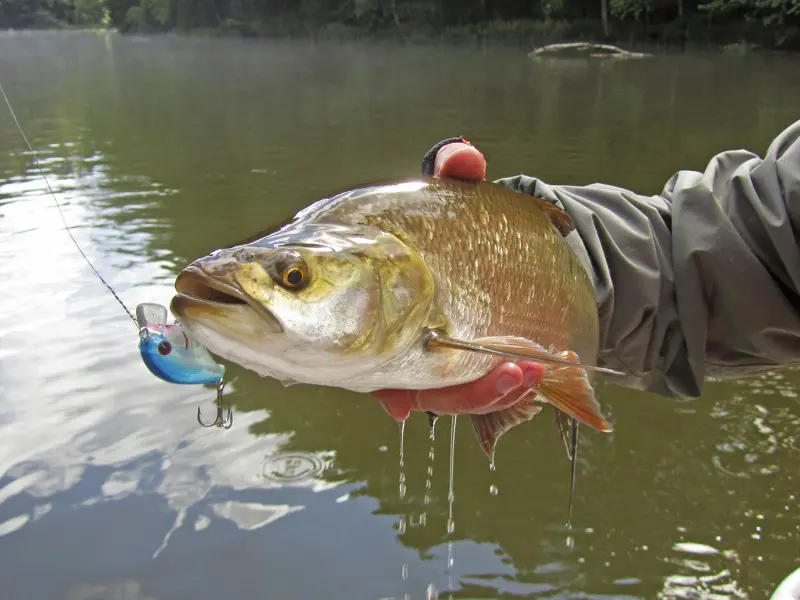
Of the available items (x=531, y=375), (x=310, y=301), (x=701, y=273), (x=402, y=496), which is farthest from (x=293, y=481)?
(x=310, y=301)

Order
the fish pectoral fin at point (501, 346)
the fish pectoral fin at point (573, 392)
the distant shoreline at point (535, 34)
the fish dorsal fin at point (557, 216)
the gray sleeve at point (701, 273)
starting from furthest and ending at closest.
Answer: the distant shoreline at point (535, 34)
the gray sleeve at point (701, 273)
the fish dorsal fin at point (557, 216)
the fish pectoral fin at point (573, 392)
the fish pectoral fin at point (501, 346)

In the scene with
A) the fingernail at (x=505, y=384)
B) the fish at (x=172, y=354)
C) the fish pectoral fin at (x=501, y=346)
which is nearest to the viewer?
the fish pectoral fin at (x=501, y=346)

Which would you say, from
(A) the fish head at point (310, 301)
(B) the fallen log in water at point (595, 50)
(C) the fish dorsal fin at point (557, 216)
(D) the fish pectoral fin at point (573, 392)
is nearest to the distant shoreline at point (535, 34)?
(B) the fallen log in water at point (595, 50)

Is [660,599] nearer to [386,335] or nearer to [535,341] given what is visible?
[535,341]

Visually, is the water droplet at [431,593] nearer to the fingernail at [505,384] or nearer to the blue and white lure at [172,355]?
the blue and white lure at [172,355]

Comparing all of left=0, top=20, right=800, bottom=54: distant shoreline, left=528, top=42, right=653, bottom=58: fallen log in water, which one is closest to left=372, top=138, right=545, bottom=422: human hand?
left=528, top=42, right=653, bottom=58: fallen log in water

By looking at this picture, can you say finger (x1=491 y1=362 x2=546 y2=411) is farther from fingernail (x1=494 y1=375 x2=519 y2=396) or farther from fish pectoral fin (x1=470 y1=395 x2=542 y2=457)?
fish pectoral fin (x1=470 y1=395 x2=542 y2=457)

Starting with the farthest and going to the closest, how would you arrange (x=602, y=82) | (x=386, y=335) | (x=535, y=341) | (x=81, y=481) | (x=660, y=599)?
(x=602, y=82), (x=81, y=481), (x=660, y=599), (x=535, y=341), (x=386, y=335)

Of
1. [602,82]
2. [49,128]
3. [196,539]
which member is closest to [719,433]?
[196,539]
